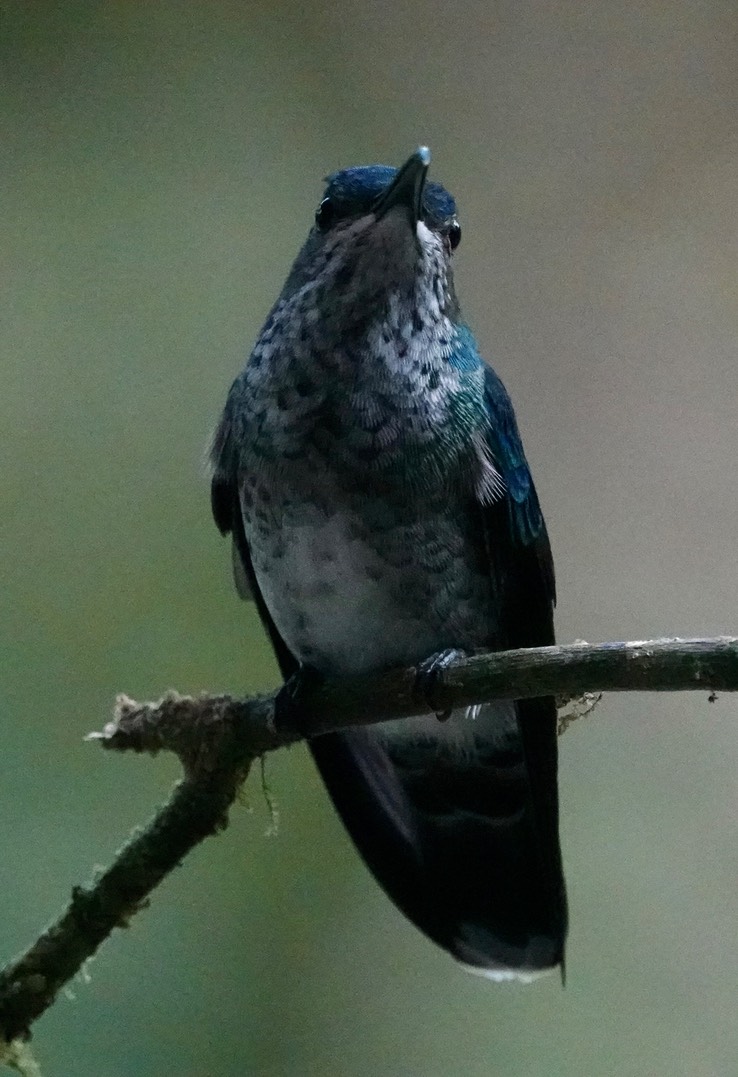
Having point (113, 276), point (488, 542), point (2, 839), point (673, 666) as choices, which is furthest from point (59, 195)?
point (673, 666)

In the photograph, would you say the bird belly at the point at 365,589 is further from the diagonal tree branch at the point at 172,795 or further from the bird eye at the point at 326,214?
the bird eye at the point at 326,214

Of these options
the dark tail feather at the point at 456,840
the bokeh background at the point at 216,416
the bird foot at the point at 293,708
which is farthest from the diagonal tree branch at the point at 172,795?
the bokeh background at the point at 216,416

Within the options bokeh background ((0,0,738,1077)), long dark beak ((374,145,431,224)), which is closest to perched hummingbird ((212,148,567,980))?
long dark beak ((374,145,431,224))

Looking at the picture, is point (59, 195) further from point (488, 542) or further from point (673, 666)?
point (673, 666)

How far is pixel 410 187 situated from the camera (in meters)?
1.51

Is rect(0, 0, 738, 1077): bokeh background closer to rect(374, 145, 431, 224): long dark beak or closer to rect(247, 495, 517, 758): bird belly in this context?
rect(247, 495, 517, 758): bird belly

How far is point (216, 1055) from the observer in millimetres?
2221

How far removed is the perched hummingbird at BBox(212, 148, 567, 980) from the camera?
1499 millimetres

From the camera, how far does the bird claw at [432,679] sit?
1338 millimetres

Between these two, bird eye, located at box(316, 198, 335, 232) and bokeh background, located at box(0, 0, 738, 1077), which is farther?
bokeh background, located at box(0, 0, 738, 1077)

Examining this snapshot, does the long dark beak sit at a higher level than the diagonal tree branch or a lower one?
higher

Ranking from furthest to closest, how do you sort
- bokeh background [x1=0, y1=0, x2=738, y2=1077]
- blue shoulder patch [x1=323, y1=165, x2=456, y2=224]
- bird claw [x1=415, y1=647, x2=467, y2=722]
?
1. bokeh background [x1=0, y1=0, x2=738, y2=1077]
2. blue shoulder patch [x1=323, y1=165, x2=456, y2=224]
3. bird claw [x1=415, y1=647, x2=467, y2=722]

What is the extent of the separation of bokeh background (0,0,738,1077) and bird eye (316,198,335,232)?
29.0 inches

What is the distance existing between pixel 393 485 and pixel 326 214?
479 millimetres
